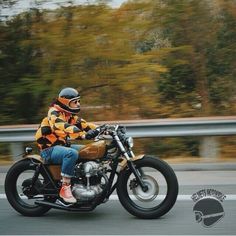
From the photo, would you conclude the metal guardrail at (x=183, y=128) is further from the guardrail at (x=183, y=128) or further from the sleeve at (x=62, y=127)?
the sleeve at (x=62, y=127)

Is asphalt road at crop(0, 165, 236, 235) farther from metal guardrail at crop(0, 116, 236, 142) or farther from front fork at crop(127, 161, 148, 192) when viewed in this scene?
metal guardrail at crop(0, 116, 236, 142)

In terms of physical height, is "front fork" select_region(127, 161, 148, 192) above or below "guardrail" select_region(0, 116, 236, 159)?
below

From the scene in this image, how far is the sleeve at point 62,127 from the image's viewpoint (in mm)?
5754

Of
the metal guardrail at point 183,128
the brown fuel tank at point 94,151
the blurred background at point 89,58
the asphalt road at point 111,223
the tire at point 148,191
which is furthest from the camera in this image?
the blurred background at point 89,58

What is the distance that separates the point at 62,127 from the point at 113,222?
3.79 ft

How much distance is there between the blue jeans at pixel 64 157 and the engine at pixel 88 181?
0.12 meters

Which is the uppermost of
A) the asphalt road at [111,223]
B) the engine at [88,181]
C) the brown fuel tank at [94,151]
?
the brown fuel tank at [94,151]

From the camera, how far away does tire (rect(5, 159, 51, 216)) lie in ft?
20.4

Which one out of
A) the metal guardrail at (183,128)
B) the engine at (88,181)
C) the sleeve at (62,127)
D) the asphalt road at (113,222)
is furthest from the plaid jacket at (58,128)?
the metal guardrail at (183,128)

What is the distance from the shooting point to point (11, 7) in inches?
540

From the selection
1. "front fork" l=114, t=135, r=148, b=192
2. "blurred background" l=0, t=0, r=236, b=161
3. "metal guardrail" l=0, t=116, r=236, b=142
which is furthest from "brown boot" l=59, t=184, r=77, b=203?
"blurred background" l=0, t=0, r=236, b=161

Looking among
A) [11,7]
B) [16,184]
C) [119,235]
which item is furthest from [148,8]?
[119,235]

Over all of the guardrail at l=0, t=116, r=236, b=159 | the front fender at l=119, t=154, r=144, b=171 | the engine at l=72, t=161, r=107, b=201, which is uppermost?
the guardrail at l=0, t=116, r=236, b=159

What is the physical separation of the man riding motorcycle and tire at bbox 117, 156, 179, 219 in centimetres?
56
